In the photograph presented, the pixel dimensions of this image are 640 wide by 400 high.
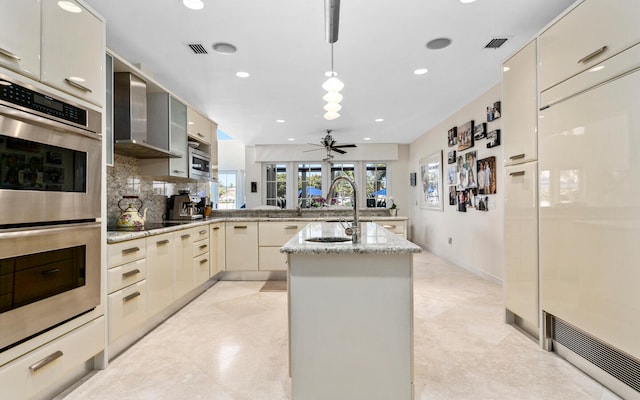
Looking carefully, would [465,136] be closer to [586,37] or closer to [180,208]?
[586,37]

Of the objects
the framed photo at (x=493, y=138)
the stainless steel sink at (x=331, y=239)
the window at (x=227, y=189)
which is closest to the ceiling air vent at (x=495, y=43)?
the framed photo at (x=493, y=138)

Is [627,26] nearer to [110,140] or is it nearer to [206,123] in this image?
[110,140]

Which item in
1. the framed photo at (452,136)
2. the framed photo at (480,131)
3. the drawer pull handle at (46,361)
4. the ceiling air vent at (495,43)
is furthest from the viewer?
the framed photo at (452,136)

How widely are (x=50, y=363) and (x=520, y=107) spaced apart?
11.0 feet

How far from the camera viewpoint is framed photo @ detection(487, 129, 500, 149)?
3.89 m

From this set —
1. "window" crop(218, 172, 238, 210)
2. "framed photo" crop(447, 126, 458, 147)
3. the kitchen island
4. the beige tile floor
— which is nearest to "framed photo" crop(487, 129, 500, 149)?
"framed photo" crop(447, 126, 458, 147)

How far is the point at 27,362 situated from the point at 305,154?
6841 mm

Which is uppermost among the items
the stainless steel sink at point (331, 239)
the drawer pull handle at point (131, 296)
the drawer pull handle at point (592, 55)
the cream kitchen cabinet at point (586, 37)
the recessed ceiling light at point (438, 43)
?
the recessed ceiling light at point (438, 43)

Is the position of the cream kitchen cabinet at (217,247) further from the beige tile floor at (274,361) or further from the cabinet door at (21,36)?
the cabinet door at (21,36)

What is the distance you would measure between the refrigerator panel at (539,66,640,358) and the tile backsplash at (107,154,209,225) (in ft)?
11.5

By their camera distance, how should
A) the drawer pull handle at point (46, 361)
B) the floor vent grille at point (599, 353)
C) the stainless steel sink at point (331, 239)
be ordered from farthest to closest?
the stainless steel sink at point (331, 239)
the floor vent grille at point (599, 353)
the drawer pull handle at point (46, 361)

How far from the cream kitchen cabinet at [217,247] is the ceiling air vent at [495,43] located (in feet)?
11.3

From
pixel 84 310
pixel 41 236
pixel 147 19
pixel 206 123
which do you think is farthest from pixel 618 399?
pixel 206 123

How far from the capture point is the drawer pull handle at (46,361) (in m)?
1.54
